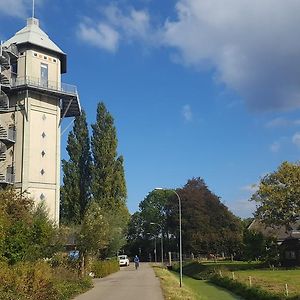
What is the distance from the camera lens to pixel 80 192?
6788 cm

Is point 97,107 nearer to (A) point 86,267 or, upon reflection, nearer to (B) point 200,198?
(B) point 200,198

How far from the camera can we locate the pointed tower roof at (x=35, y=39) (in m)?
60.4

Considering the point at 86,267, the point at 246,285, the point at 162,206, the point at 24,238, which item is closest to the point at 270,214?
the point at 246,285

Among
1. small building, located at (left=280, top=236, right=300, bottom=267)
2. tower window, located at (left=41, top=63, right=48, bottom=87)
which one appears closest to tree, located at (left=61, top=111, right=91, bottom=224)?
tower window, located at (left=41, top=63, right=48, bottom=87)

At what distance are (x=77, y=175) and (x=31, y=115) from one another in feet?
41.1

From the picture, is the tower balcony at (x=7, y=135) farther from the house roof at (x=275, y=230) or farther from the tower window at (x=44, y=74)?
the house roof at (x=275, y=230)

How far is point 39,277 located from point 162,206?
113 m

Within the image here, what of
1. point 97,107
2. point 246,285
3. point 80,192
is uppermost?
point 97,107

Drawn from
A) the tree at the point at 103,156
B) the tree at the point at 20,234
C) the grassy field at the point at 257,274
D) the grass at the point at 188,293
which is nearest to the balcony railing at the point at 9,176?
the tree at the point at 103,156

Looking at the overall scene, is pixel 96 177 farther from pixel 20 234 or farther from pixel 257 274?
pixel 20 234

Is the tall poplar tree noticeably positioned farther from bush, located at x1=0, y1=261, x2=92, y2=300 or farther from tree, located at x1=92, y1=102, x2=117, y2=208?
bush, located at x1=0, y1=261, x2=92, y2=300

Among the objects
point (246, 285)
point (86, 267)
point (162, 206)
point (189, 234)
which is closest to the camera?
point (246, 285)

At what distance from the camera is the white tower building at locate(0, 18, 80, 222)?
57438 millimetres

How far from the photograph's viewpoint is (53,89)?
61.3 m
